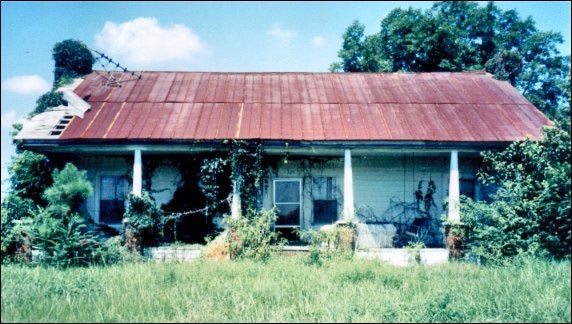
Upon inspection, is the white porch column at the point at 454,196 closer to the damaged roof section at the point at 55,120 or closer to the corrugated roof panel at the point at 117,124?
the corrugated roof panel at the point at 117,124

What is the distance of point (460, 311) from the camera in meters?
5.59

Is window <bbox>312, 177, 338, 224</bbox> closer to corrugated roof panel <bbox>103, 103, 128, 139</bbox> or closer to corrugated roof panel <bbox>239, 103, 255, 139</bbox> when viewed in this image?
corrugated roof panel <bbox>239, 103, 255, 139</bbox>

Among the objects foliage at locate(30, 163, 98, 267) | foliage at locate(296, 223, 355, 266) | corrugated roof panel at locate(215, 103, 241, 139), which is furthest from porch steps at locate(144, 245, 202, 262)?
corrugated roof panel at locate(215, 103, 241, 139)

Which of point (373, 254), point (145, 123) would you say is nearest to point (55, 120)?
point (145, 123)

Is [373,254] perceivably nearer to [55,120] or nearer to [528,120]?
[528,120]

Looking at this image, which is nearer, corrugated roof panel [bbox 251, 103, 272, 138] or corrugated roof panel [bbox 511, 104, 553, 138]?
corrugated roof panel [bbox 251, 103, 272, 138]

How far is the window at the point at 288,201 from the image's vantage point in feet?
42.9

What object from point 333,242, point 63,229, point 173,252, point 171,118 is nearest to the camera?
point 63,229

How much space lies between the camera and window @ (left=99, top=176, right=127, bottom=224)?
13.1 metres

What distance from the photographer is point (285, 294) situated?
6.32 meters

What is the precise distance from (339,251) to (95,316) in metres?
6.10

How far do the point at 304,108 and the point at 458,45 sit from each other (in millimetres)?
14144

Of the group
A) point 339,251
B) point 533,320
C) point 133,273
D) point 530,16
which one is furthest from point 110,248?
point 530,16

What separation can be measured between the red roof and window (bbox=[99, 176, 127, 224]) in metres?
2.44
